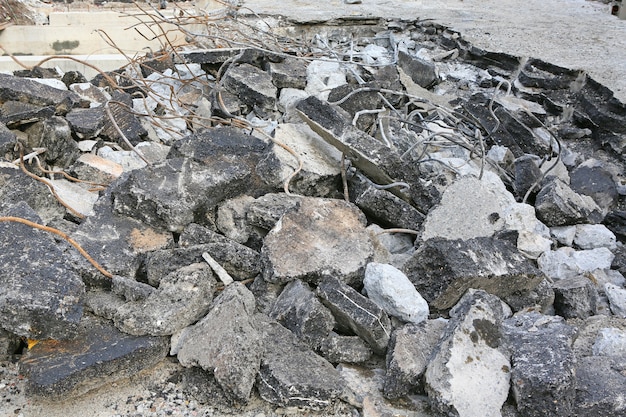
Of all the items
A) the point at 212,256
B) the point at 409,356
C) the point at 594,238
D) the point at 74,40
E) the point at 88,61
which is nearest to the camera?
the point at 409,356

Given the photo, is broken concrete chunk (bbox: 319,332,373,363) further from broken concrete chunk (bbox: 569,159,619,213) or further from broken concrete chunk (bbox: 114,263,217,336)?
broken concrete chunk (bbox: 569,159,619,213)

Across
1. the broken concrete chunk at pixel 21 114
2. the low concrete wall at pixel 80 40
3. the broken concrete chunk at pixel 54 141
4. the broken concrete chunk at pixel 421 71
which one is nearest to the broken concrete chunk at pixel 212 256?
the broken concrete chunk at pixel 54 141

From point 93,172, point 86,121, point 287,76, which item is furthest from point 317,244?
point 287,76

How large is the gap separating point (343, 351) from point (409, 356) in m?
0.29

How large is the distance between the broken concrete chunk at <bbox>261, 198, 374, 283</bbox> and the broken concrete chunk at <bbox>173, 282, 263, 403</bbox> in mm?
317

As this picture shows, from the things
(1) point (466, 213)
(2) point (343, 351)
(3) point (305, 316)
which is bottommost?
(2) point (343, 351)

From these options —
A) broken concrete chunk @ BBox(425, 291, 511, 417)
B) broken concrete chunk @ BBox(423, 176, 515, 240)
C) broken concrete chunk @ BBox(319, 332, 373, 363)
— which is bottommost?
broken concrete chunk @ BBox(319, 332, 373, 363)

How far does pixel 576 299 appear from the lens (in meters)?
2.97

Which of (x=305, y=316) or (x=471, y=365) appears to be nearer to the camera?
(x=471, y=365)

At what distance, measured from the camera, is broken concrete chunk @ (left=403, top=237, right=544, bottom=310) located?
9.00ft

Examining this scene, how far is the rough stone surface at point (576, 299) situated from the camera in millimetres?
2959

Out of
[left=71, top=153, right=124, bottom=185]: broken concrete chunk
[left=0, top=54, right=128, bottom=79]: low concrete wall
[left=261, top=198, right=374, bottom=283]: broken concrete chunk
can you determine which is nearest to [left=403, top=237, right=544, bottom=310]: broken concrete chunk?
[left=261, top=198, right=374, bottom=283]: broken concrete chunk

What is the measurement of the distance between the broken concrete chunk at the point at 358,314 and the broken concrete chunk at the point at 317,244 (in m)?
0.22

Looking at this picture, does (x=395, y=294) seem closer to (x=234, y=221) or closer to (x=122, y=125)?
(x=234, y=221)
